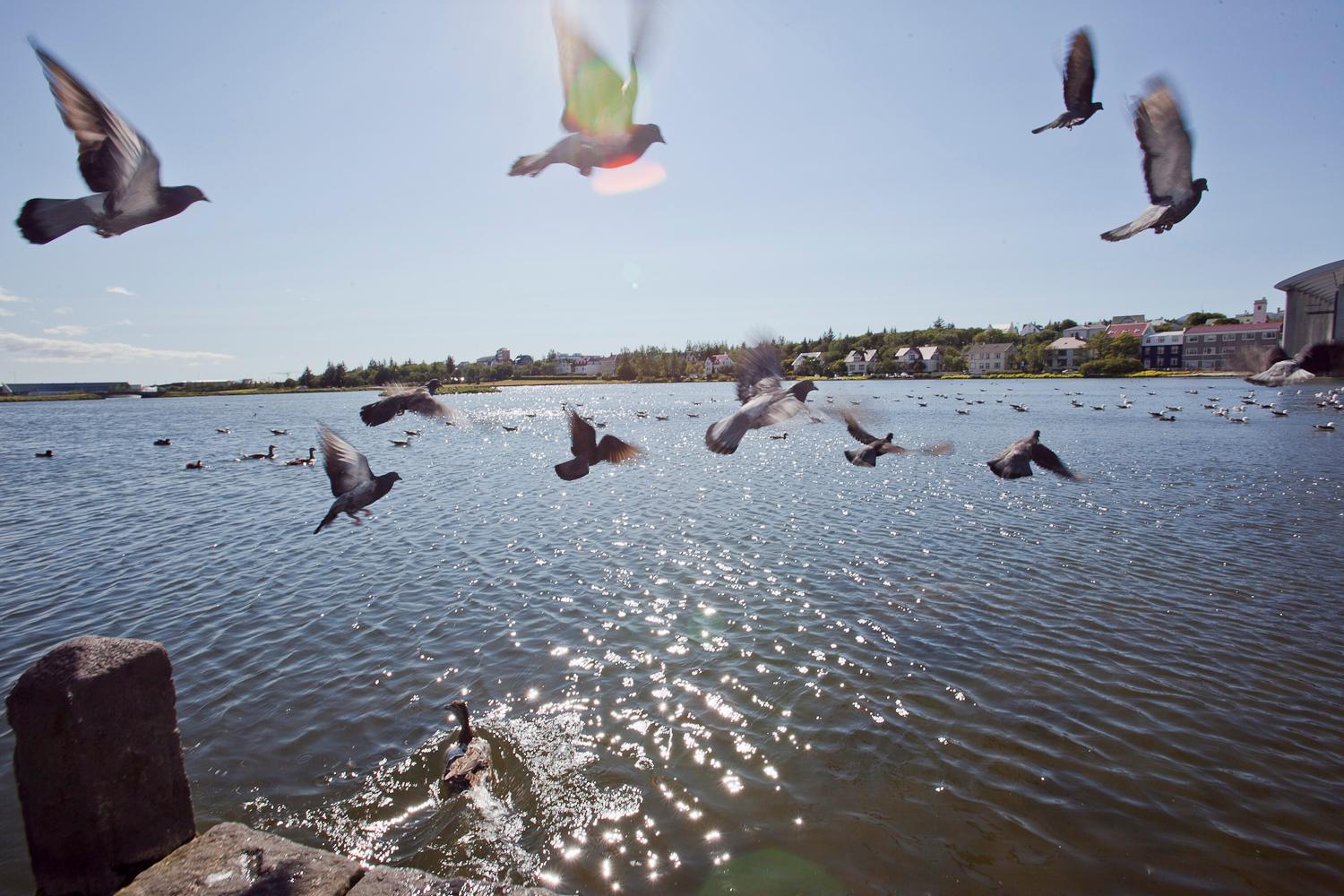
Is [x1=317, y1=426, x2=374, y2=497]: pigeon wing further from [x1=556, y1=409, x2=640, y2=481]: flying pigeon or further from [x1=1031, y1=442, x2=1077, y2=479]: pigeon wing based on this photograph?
[x1=1031, y1=442, x2=1077, y2=479]: pigeon wing

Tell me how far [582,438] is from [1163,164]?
235 inches

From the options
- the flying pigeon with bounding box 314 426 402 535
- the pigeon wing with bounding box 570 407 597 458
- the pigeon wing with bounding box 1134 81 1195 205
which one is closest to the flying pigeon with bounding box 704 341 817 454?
the pigeon wing with bounding box 570 407 597 458

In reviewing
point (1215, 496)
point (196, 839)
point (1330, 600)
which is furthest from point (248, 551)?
point (1215, 496)

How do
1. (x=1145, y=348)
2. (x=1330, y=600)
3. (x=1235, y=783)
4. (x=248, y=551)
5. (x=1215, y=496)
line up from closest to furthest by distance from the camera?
1. (x=1235, y=783)
2. (x=1330, y=600)
3. (x=248, y=551)
4. (x=1215, y=496)
5. (x=1145, y=348)

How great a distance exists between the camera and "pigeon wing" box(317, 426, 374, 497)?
24.1 ft

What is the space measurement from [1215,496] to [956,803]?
20.7 m

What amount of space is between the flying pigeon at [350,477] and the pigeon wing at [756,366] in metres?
4.64

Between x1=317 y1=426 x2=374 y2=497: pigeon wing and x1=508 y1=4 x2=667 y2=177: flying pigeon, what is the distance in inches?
148

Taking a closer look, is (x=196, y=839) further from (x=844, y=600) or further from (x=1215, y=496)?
(x=1215, y=496)

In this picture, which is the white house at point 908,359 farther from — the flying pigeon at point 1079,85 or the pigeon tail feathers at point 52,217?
the pigeon tail feathers at point 52,217

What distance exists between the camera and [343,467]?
24.2 feet

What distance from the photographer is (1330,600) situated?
1235 cm

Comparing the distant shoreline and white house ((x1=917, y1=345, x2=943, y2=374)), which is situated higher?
white house ((x1=917, y1=345, x2=943, y2=374))

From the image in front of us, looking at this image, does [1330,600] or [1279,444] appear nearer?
[1330,600]
